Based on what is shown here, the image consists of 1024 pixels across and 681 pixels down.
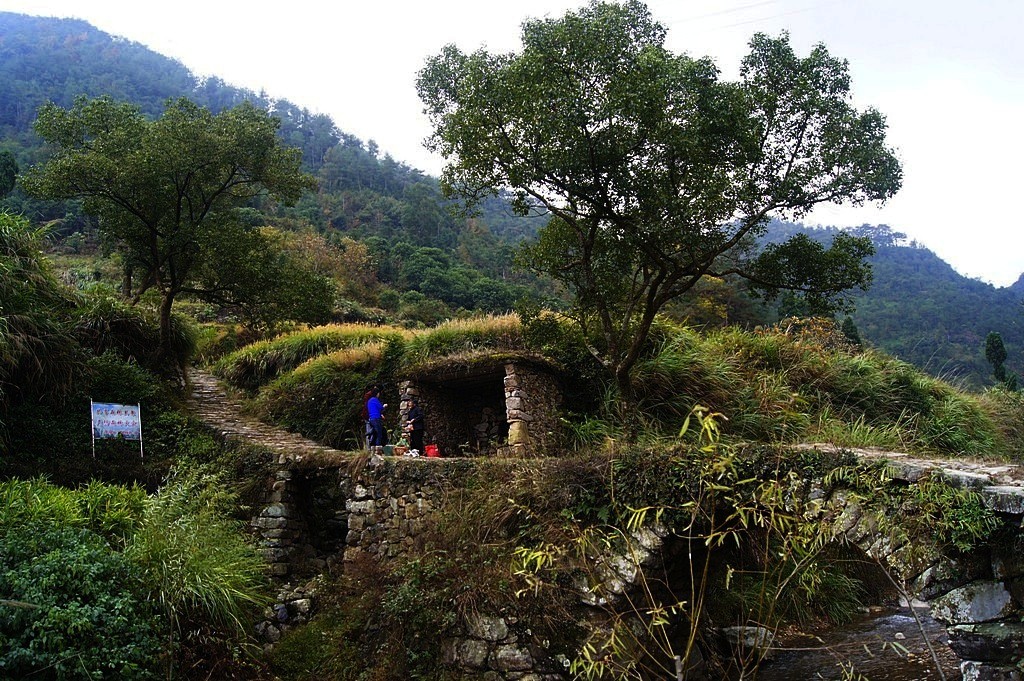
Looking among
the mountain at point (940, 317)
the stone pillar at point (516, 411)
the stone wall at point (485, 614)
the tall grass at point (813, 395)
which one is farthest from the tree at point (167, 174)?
the mountain at point (940, 317)

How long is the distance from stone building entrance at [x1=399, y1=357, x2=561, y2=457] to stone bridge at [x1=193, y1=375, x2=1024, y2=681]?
1401 millimetres

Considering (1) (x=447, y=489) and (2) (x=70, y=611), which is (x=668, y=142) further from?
(2) (x=70, y=611)

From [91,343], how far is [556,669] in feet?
31.8

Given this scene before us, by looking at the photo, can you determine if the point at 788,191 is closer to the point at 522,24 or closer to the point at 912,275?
the point at 522,24

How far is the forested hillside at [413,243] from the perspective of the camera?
2792cm

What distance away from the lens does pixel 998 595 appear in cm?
572

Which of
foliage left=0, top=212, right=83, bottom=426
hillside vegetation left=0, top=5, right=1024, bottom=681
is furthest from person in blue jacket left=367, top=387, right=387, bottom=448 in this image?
foliage left=0, top=212, right=83, bottom=426

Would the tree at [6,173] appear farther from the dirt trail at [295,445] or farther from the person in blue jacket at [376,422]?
the person in blue jacket at [376,422]

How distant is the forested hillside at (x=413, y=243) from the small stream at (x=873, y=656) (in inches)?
Result: 215

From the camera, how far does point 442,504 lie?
8758mm

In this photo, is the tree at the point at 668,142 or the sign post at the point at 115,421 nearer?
the tree at the point at 668,142

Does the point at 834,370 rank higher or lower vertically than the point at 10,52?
lower

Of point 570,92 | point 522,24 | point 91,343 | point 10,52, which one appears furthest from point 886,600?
point 10,52

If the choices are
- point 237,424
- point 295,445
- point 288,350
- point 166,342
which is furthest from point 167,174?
point 295,445
